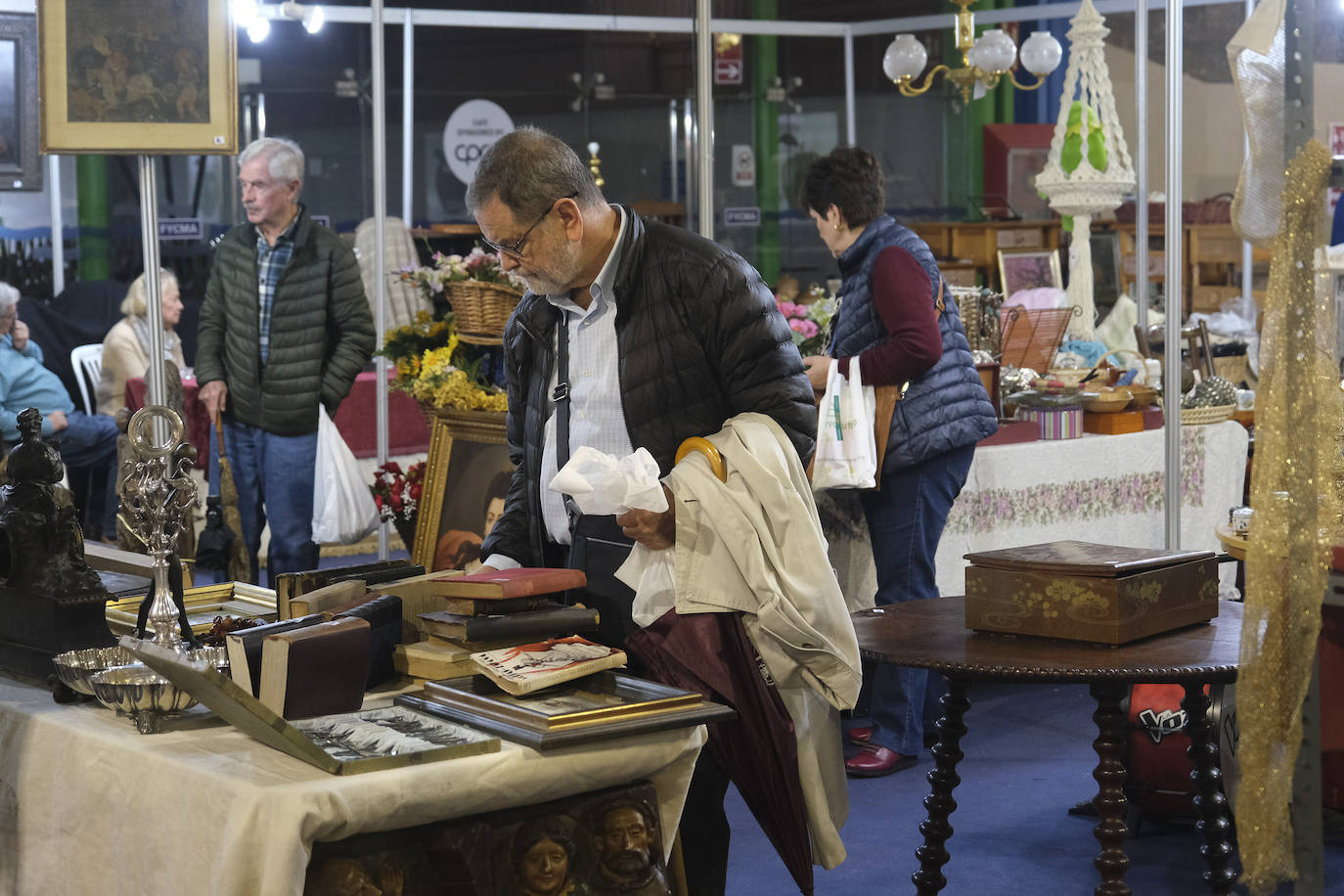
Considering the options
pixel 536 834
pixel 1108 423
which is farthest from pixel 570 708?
pixel 1108 423

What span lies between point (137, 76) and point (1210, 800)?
2370 millimetres

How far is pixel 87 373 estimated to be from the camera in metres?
7.56

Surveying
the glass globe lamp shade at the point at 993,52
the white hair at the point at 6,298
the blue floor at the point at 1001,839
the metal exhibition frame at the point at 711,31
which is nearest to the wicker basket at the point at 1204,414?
the metal exhibition frame at the point at 711,31

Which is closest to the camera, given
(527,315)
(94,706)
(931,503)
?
(94,706)

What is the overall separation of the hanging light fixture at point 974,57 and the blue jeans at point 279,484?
3.52 m

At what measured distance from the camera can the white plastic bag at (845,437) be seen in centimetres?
398

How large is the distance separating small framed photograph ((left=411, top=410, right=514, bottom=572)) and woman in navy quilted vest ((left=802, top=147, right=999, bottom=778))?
949 millimetres

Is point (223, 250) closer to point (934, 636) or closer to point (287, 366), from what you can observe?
point (287, 366)

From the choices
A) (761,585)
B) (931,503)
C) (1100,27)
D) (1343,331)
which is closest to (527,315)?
(761,585)

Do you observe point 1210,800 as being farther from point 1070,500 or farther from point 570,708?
point 1070,500

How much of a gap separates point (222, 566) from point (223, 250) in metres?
1.03

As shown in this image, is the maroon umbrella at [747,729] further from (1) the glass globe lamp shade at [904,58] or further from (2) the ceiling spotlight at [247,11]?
(2) the ceiling spotlight at [247,11]

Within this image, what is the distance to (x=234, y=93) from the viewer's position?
3125 millimetres

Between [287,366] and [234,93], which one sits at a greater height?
[234,93]
